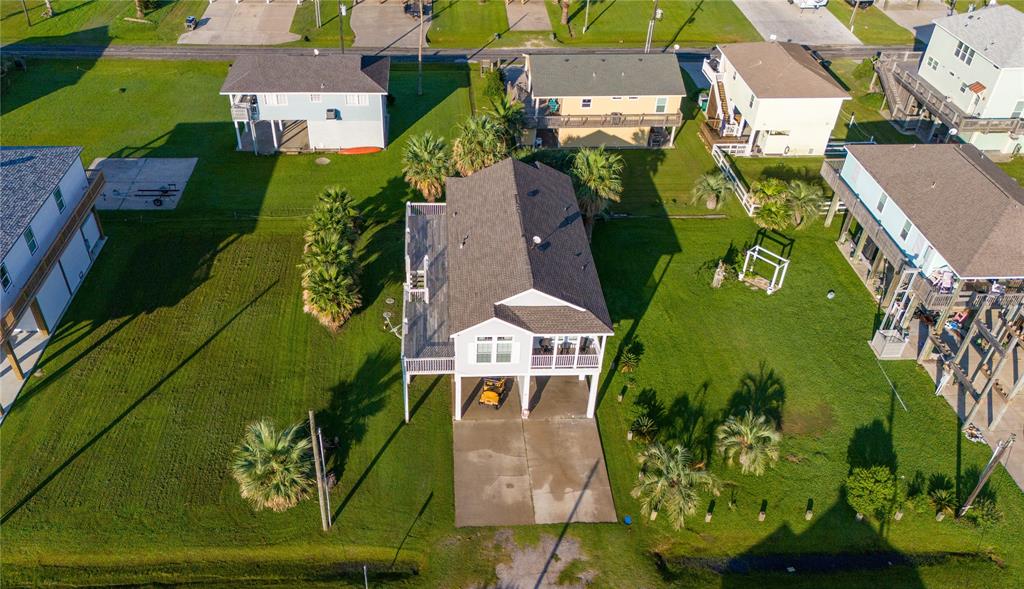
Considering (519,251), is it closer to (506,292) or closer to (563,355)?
(506,292)

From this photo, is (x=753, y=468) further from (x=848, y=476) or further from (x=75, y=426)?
(x=75, y=426)

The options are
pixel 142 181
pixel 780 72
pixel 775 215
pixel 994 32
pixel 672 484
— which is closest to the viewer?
pixel 672 484

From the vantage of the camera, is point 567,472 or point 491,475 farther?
point 567,472

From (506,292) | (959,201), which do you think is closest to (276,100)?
(506,292)

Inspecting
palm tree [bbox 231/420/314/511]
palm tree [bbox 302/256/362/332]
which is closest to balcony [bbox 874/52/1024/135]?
palm tree [bbox 302/256/362/332]

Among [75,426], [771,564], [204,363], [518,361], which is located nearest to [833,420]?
[771,564]

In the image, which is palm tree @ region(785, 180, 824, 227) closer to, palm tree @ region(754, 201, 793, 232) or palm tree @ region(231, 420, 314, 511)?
palm tree @ region(754, 201, 793, 232)

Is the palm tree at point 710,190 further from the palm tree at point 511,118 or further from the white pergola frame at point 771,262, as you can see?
the palm tree at point 511,118
